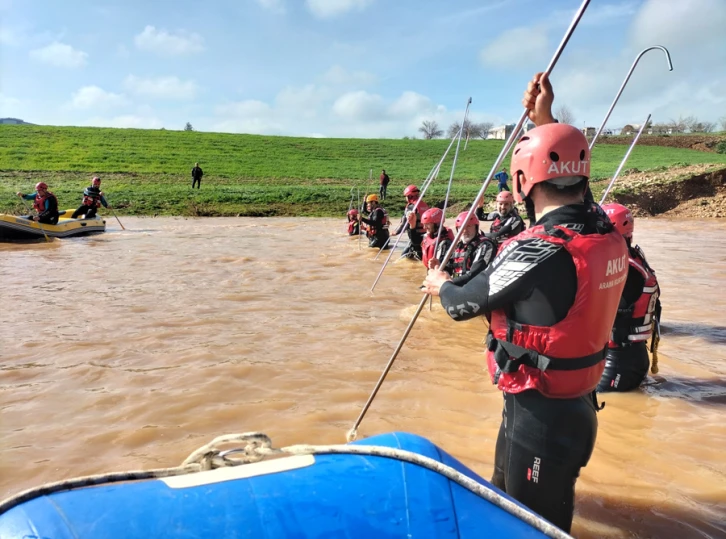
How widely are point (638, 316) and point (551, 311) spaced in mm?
3243

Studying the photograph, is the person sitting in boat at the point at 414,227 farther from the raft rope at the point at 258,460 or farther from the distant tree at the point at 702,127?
the distant tree at the point at 702,127

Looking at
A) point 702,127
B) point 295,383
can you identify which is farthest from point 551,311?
point 702,127

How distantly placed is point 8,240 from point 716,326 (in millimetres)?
17519

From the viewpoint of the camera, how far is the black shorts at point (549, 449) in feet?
7.59

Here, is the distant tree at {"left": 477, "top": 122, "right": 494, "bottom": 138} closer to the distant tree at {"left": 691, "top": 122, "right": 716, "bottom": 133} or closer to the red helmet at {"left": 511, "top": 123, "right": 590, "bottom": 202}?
the distant tree at {"left": 691, "top": 122, "right": 716, "bottom": 133}

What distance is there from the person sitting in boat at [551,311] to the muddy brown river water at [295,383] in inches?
46.9

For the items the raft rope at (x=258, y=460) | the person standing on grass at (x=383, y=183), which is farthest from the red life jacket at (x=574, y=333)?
the person standing on grass at (x=383, y=183)

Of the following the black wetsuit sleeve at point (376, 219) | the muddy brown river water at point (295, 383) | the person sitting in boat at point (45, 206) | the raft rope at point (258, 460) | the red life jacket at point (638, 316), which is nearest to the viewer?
the raft rope at point (258, 460)

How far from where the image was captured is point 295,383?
18.2 feet

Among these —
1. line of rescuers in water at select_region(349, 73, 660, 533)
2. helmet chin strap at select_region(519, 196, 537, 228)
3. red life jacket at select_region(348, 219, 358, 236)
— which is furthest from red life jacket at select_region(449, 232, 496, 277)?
red life jacket at select_region(348, 219, 358, 236)

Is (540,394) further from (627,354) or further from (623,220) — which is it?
(623,220)

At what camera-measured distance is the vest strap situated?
7.42 feet

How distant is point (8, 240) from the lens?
1619cm

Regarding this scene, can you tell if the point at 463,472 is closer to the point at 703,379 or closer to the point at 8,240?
the point at 703,379
